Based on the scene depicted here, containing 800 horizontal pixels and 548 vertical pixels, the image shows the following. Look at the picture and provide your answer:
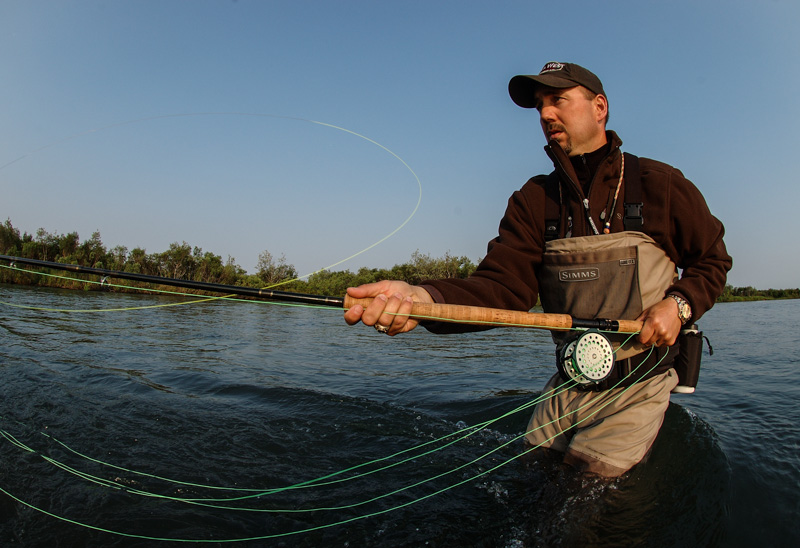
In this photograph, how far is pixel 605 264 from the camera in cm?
285

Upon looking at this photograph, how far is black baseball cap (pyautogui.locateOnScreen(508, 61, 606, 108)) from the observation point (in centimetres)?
291

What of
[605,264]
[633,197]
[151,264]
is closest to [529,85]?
[633,197]

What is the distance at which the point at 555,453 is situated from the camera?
3.22 meters

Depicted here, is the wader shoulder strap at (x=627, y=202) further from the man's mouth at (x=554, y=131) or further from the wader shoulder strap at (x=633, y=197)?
the man's mouth at (x=554, y=131)

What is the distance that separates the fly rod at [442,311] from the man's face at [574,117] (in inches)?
43.8

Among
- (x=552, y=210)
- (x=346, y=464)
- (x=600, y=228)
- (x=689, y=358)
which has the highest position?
(x=552, y=210)

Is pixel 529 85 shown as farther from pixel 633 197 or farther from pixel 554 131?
pixel 633 197

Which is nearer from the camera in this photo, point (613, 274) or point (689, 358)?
point (613, 274)

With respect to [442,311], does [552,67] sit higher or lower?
higher

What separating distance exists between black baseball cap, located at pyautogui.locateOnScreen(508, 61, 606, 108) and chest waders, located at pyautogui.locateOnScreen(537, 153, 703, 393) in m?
0.53

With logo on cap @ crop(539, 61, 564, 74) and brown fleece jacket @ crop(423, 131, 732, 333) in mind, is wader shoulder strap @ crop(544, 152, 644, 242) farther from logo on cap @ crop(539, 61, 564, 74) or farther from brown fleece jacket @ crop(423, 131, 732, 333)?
logo on cap @ crop(539, 61, 564, 74)

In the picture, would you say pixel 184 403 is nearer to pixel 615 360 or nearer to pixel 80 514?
pixel 80 514

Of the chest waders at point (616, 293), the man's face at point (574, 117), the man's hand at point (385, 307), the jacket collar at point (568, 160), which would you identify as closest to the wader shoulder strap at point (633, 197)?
the chest waders at point (616, 293)

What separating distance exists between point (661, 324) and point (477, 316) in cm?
101
